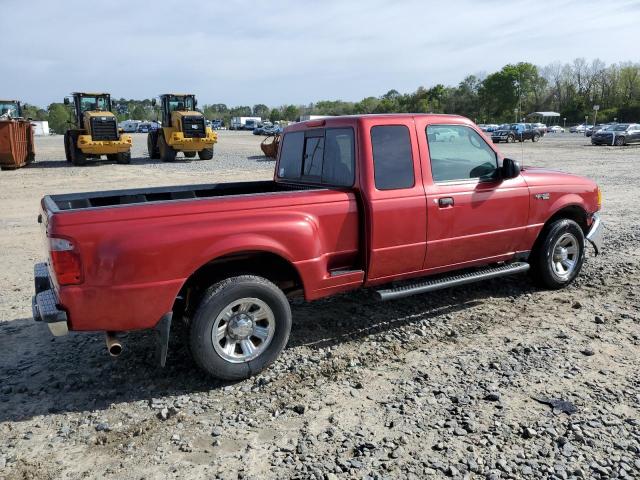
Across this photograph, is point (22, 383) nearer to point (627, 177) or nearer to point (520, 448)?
point (520, 448)

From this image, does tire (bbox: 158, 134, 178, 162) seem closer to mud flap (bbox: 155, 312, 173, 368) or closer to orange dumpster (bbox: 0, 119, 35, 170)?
orange dumpster (bbox: 0, 119, 35, 170)

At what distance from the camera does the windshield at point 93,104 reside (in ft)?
78.3

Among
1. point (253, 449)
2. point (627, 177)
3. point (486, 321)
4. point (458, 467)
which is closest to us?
point (458, 467)

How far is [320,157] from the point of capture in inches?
199

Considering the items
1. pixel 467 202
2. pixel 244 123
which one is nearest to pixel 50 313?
pixel 467 202

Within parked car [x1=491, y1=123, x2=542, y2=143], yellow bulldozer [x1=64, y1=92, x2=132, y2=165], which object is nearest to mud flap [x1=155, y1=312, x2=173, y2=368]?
yellow bulldozer [x1=64, y1=92, x2=132, y2=165]

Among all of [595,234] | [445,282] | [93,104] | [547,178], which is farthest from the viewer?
[93,104]

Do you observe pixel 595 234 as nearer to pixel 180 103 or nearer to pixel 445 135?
pixel 445 135

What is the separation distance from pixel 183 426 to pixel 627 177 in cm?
1799

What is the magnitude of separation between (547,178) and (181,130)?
68.2 feet

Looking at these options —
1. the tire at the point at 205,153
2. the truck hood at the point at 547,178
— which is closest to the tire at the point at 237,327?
the truck hood at the point at 547,178

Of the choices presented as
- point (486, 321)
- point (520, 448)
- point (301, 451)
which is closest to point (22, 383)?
point (301, 451)

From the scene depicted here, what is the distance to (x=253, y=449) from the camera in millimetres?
3223

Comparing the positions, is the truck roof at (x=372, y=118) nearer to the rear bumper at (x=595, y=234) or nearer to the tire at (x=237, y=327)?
the tire at (x=237, y=327)
